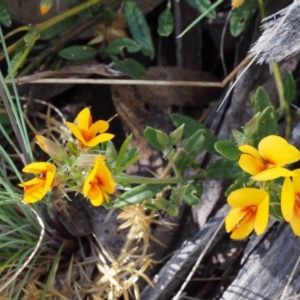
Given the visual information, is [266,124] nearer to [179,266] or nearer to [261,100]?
[261,100]

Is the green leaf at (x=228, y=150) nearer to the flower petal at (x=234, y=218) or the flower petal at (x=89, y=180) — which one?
the flower petal at (x=234, y=218)

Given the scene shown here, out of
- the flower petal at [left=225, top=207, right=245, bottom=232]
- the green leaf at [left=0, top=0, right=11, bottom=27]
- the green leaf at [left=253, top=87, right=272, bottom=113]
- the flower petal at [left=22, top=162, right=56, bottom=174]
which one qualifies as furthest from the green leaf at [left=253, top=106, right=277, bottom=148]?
the green leaf at [left=0, top=0, right=11, bottom=27]

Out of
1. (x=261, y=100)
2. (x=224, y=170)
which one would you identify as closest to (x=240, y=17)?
(x=261, y=100)

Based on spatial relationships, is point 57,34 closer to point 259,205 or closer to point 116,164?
Answer: point 116,164

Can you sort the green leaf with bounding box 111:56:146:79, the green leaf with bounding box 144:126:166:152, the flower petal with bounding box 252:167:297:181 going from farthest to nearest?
the green leaf with bounding box 111:56:146:79 → the green leaf with bounding box 144:126:166:152 → the flower petal with bounding box 252:167:297:181

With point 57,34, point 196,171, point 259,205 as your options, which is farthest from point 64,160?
point 57,34

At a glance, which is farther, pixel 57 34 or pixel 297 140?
pixel 57 34

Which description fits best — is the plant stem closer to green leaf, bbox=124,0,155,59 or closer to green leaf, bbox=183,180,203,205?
green leaf, bbox=183,180,203,205
